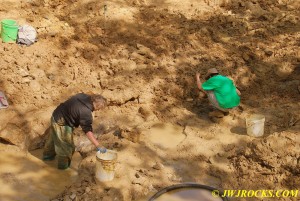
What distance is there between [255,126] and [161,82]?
6.94 ft

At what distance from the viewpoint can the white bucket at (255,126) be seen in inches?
249

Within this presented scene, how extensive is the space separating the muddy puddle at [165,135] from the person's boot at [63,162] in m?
1.37

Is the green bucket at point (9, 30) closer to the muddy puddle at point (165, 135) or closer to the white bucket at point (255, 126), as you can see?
the muddy puddle at point (165, 135)

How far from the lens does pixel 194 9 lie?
9.09 m

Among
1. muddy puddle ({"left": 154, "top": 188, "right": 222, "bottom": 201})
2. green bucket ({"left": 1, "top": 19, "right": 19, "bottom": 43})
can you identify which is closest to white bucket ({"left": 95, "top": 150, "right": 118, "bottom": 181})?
muddy puddle ({"left": 154, "top": 188, "right": 222, "bottom": 201})

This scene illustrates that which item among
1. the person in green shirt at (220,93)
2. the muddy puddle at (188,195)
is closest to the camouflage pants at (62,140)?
the muddy puddle at (188,195)

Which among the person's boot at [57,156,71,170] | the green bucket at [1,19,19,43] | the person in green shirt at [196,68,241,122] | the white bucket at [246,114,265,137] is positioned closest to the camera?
the person's boot at [57,156,71,170]

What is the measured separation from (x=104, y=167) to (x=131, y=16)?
438cm

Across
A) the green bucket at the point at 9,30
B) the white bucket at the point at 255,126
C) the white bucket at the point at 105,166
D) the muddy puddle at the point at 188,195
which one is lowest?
the muddy puddle at the point at 188,195

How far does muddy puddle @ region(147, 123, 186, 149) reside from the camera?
21.5 ft

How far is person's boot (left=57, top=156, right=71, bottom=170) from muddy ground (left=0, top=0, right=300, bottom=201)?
0.36 m

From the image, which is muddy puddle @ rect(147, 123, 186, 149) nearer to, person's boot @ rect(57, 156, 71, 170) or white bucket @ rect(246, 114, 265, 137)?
white bucket @ rect(246, 114, 265, 137)

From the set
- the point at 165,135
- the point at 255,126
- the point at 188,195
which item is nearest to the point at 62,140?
the point at 165,135

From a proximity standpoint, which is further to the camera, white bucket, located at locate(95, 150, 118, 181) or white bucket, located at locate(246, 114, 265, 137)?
white bucket, located at locate(246, 114, 265, 137)
